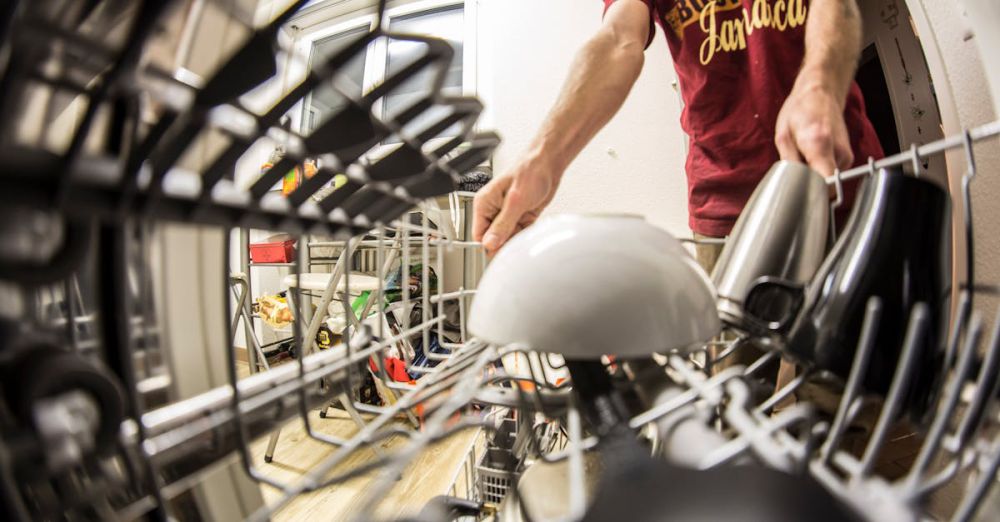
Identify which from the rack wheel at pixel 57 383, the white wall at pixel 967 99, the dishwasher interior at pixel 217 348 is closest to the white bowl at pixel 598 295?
the dishwasher interior at pixel 217 348

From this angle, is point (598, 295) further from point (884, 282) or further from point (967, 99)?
point (967, 99)

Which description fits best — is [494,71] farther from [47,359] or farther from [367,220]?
[47,359]

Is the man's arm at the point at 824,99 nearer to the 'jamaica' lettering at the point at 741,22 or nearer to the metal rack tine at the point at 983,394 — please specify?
the 'jamaica' lettering at the point at 741,22

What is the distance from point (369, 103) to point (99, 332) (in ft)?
0.39

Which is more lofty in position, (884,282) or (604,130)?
(604,130)

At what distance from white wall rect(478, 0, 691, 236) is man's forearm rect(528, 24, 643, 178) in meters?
0.73

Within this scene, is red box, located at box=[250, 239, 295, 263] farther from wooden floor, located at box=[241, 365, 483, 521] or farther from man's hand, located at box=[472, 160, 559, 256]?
man's hand, located at box=[472, 160, 559, 256]

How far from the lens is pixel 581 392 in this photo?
191mm

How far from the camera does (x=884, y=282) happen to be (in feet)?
0.60

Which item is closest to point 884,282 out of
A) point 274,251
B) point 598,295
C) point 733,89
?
point 598,295

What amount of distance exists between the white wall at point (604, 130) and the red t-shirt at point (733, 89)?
58cm

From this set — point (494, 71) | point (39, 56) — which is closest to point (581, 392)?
point (39, 56)

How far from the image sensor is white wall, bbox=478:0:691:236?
1253mm

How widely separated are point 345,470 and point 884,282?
834 mm
